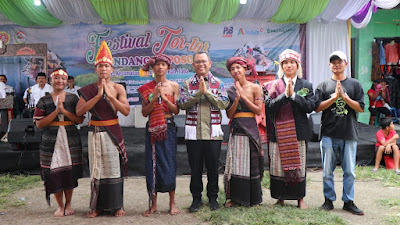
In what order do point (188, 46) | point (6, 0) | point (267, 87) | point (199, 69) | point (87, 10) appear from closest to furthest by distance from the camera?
1. point (199, 69)
2. point (267, 87)
3. point (6, 0)
4. point (87, 10)
5. point (188, 46)

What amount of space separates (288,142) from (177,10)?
5.89 meters

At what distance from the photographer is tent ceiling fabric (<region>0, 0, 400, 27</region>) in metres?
8.11

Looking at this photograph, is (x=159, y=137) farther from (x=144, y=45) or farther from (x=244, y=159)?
(x=144, y=45)

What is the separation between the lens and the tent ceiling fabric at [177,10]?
8.11 meters

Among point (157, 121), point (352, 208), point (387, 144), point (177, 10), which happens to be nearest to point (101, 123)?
point (157, 121)

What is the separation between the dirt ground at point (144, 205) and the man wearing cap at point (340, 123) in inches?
12.8

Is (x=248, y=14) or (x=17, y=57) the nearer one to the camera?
(x=248, y=14)

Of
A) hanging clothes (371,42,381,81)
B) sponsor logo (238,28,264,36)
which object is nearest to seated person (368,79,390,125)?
hanging clothes (371,42,381,81)

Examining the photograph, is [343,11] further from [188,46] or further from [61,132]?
[61,132]

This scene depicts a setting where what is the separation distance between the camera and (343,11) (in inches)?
329

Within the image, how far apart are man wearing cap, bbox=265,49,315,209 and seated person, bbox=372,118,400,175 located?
266cm

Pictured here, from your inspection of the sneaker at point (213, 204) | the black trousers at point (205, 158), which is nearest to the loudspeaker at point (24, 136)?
the black trousers at point (205, 158)

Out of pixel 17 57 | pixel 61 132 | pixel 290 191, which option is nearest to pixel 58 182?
pixel 61 132

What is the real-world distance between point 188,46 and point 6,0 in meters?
4.46
